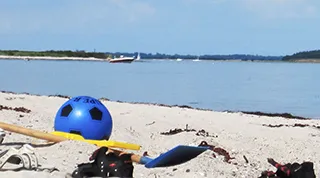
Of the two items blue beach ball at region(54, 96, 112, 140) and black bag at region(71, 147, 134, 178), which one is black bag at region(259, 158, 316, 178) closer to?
black bag at region(71, 147, 134, 178)

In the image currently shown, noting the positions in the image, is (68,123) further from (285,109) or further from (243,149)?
(285,109)

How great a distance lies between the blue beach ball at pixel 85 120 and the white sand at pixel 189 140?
0.53m

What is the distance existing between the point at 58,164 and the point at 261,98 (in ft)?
97.4

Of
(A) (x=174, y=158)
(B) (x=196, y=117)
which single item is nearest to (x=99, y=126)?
(A) (x=174, y=158)

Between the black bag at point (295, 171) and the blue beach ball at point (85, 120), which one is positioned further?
the blue beach ball at point (85, 120)

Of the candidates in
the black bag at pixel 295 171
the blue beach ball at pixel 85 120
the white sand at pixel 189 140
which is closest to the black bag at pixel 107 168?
the white sand at pixel 189 140

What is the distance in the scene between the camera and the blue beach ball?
357 inches

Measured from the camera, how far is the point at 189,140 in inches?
429

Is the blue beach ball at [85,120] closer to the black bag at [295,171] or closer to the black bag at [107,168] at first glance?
the black bag at [107,168]

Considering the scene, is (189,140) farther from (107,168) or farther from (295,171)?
(295,171)

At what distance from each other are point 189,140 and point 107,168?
4.36m

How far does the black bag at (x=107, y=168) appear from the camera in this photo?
6.64 m

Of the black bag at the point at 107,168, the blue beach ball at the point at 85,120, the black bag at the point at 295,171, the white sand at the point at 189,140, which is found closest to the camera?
the black bag at the point at 295,171

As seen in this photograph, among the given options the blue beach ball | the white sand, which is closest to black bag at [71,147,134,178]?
the white sand
